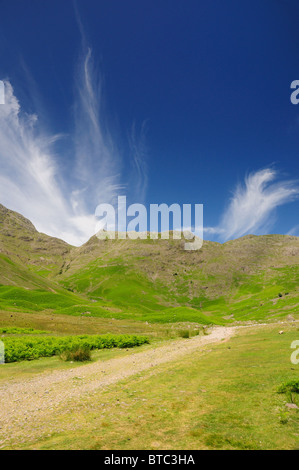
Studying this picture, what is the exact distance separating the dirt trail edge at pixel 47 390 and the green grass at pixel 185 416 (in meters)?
1.08

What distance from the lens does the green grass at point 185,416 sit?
854 centimetres

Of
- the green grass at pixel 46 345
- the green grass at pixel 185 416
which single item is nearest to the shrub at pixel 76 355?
the green grass at pixel 46 345

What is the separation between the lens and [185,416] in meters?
11.1

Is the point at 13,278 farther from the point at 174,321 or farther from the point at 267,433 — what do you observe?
the point at 267,433

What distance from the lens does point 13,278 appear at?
142 meters

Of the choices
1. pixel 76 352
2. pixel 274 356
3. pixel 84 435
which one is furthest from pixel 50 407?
pixel 274 356

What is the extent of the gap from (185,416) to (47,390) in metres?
10.3

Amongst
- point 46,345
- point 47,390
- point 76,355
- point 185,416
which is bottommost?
point 46,345

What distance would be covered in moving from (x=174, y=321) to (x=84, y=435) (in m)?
86.6

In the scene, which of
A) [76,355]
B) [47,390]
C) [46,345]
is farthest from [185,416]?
[46,345]

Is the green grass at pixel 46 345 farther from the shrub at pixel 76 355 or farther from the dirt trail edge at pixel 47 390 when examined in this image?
the dirt trail edge at pixel 47 390

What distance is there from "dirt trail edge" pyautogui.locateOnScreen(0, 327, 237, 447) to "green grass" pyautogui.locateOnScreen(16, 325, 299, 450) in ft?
3.53

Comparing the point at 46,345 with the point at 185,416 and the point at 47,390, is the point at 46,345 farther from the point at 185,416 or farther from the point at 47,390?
the point at 185,416

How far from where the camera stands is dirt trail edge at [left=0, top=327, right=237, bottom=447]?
11570mm
